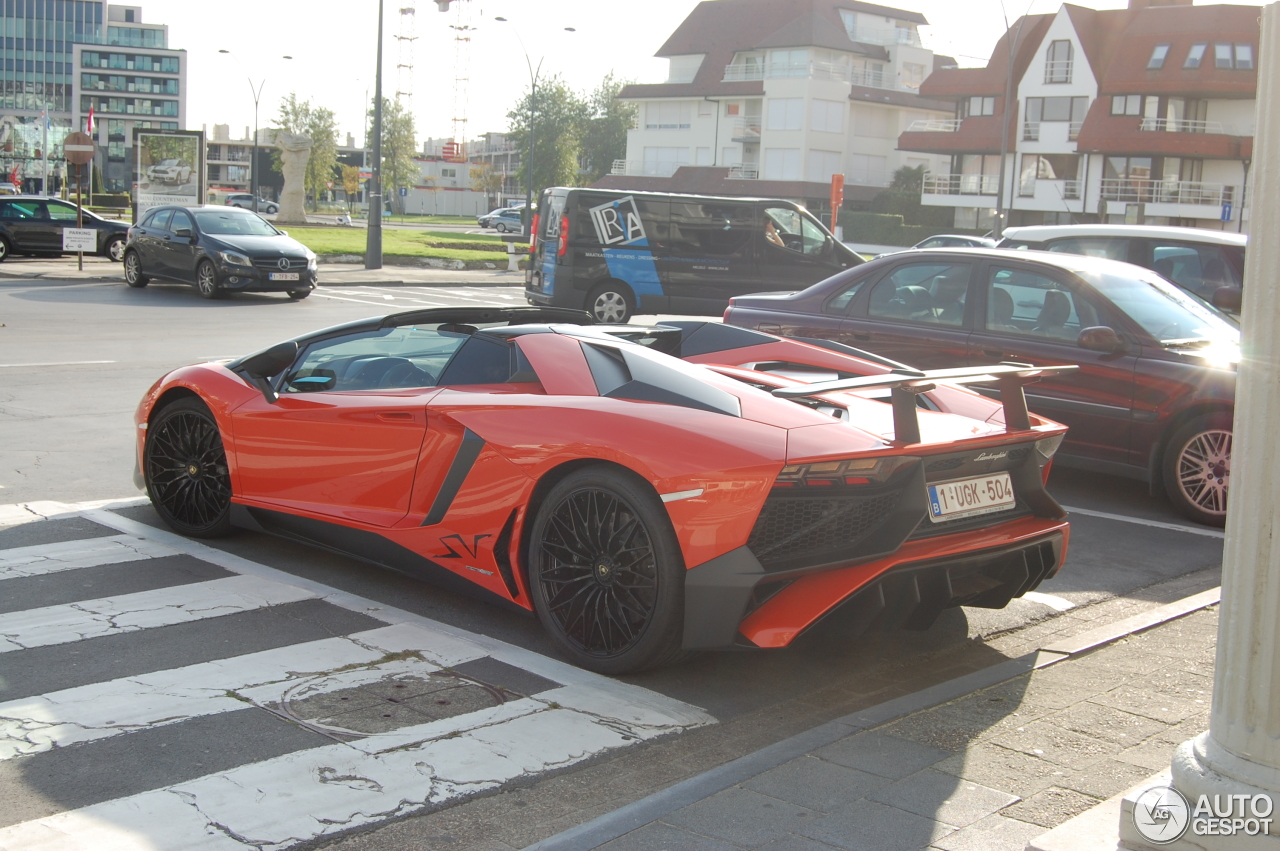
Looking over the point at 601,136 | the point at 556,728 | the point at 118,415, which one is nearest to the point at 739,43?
the point at 601,136

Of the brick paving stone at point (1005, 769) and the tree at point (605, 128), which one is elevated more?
the tree at point (605, 128)

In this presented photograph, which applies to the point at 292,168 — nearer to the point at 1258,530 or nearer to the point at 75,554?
the point at 75,554

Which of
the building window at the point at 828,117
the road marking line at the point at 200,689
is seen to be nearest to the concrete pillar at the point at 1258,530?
the road marking line at the point at 200,689

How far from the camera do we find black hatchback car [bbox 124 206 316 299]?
2108 centimetres

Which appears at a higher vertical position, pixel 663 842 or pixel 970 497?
pixel 970 497

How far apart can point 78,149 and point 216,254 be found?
748 cm

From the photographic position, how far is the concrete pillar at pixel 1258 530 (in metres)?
2.49

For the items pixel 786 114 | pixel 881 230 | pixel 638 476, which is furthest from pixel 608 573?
pixel 786 114

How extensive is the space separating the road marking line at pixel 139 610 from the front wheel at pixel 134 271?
748 inches

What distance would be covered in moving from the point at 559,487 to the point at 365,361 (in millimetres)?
1602

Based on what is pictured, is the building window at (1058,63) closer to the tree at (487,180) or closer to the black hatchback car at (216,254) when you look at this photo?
the black hatchback car at (216,254)

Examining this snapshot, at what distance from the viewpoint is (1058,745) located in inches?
152

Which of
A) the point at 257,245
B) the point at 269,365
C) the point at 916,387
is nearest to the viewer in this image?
the point at 916,387

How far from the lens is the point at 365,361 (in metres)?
5.64
